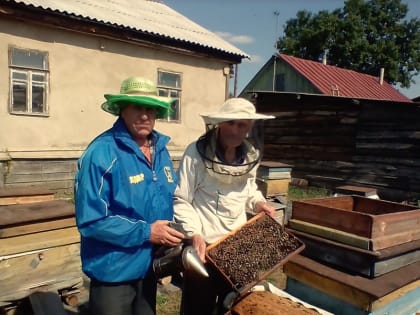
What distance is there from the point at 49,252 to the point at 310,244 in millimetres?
1833

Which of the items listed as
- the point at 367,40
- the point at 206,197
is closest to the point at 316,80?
the point at 367,40

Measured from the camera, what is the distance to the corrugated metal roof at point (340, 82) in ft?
Result: 54.9

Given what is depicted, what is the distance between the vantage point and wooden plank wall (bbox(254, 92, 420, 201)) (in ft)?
27.7

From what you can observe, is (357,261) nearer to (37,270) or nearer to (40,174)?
(37,270)

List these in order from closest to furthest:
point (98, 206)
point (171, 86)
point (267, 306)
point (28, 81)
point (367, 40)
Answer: point (98, 206)
point (267, 306)
point (28, 81)
point (171, 86)
point (367, 40)

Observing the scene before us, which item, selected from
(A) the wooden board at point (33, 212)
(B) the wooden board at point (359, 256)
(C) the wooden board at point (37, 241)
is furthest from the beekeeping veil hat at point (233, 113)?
(C) the wooden board at point (37, 241)

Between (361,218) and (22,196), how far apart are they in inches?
99.8

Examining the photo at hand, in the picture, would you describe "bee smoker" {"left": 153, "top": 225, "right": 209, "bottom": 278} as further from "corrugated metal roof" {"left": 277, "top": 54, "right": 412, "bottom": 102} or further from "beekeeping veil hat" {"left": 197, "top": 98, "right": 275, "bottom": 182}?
"corrugated metal roof" {"left": 277, "top": 54, "right": 412, "bottom": 102}

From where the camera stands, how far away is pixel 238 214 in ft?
7.16

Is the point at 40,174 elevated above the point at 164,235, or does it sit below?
below

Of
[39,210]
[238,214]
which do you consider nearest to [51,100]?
[39,210]

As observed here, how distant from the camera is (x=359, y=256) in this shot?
2240 mm

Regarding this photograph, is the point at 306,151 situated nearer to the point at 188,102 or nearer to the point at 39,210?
the point at 188,102

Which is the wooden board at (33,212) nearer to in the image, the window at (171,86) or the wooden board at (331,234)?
the wooden board at (331,234)
